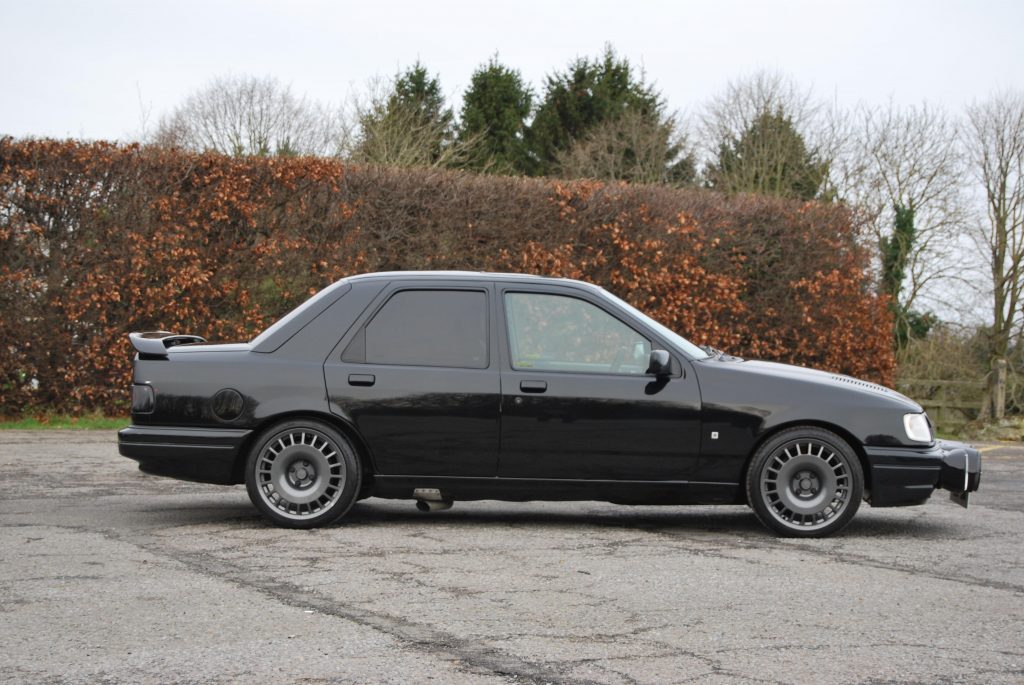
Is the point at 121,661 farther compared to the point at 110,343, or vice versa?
the point at 110,343

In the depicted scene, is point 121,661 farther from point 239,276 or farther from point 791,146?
point 791,146

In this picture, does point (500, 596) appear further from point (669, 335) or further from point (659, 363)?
point (669, 335)

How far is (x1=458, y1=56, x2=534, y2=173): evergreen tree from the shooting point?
154 feet

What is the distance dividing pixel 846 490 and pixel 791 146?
33.0 meters

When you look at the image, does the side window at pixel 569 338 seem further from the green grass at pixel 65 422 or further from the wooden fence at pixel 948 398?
the wooden fence at pixel 948 398

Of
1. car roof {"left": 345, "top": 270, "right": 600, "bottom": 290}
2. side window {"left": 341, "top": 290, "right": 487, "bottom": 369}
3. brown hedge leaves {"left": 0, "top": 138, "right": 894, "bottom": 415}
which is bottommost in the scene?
side window {"left": 341, "top": 290, "right": 487, "bottom": 369}

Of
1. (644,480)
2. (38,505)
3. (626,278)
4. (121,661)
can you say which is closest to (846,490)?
(644,480)

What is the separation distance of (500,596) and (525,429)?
1.98 meters

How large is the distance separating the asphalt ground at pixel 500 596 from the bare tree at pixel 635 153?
34427 millimetres

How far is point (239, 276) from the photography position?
1580 cm

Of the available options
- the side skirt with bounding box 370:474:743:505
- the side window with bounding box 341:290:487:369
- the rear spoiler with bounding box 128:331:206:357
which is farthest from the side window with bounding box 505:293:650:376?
the rear spoiler with bounding box 128:331:206:357

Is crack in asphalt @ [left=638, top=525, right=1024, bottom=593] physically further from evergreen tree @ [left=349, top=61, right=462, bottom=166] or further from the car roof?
evergreen tree @ [left=349, top=61, right=462, bottom=166]

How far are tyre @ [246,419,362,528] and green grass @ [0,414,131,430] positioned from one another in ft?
24.5

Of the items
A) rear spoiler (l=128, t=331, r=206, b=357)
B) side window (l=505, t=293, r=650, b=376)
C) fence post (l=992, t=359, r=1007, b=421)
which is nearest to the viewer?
side window (l=505, t=293, r=650, b=376)
